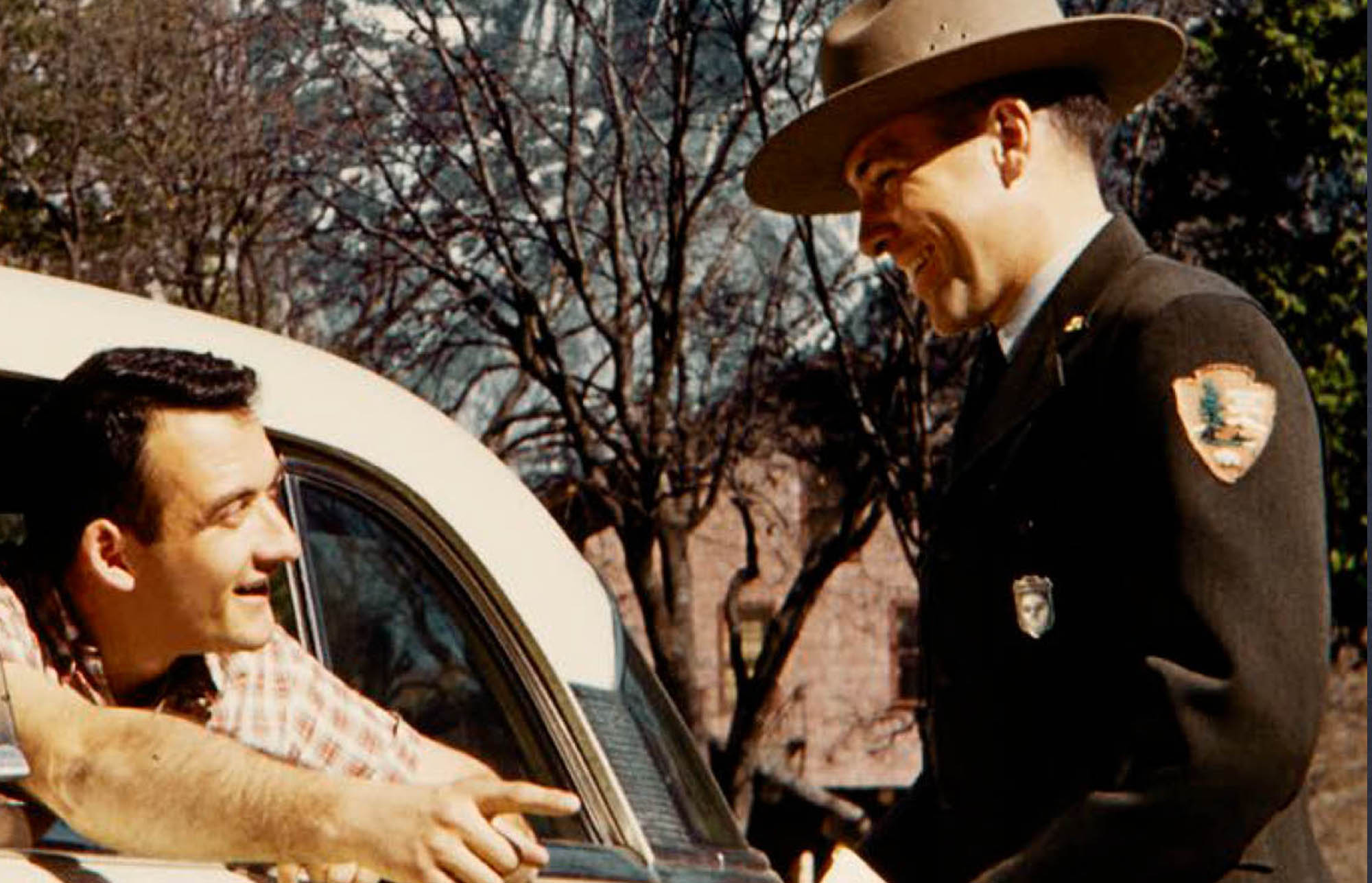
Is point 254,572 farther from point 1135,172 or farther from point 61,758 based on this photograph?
point 1135,172

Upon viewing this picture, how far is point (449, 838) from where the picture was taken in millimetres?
→ 2678

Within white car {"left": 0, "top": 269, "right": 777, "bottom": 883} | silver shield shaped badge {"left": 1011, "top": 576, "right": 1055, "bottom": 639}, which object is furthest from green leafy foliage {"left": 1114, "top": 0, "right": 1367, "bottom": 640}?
silver shield shaped badge {"left": 1011, "top": 576, "right": 1055, "bottom": 639}

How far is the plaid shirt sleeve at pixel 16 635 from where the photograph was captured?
2926 millimetres

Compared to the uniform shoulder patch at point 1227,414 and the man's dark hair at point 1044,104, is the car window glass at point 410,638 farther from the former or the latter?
the uniform shoulder patch at point 1227,414

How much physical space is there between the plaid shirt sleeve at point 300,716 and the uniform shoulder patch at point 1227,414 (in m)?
1.25

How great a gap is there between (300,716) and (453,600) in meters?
0.35

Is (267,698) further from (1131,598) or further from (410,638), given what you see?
(1131,598)

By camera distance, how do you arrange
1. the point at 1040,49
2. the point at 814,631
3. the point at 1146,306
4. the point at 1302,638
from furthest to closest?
the point at 814,631 < the point at 1040,49 < the point at 1146,306 < the point at 1302,638

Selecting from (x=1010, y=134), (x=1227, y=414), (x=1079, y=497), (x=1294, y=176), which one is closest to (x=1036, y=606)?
(x=1079, y=497)

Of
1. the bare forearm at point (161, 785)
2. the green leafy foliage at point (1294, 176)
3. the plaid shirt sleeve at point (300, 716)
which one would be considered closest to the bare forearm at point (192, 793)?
the bare forearm at point (161, 785)

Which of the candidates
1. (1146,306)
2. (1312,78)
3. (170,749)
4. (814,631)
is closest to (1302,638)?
(1146,306)

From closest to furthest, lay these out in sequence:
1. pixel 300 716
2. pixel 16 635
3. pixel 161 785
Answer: pixel 161 785
pixel 16 635
pixel 300 716

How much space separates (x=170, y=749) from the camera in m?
2.78

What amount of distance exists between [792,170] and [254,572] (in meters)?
0.74
